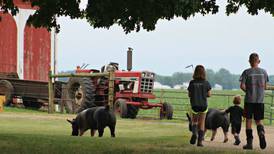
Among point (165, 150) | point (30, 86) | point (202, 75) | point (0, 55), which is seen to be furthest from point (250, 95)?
point (0, 55)

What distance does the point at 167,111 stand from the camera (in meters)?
26.1

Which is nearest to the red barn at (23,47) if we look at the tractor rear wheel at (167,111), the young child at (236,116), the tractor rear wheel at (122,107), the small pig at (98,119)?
the tractor rear wheel at (122,107)

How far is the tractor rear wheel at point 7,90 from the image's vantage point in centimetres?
3234

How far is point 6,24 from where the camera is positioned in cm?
3534

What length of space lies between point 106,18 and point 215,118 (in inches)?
130

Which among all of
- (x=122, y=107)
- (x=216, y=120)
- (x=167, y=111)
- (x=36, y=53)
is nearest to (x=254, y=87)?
(x=216, y=120)

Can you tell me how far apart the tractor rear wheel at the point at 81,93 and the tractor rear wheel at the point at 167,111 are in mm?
2779

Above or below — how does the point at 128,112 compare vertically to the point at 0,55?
below

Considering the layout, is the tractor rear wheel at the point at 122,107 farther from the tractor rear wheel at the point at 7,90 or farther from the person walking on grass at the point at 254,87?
the person walking on grass at the point at 254,87

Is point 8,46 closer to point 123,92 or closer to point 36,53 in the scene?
point 36,53

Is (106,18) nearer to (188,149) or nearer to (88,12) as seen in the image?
(88,12)

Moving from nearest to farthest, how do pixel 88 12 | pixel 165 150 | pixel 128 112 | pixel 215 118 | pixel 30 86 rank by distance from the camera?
pixel 165 150 < pixel 88 12 < pixel 215 118 < pixel 128 112 < pixel 30 86

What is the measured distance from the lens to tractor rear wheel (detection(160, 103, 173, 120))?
26062 mm

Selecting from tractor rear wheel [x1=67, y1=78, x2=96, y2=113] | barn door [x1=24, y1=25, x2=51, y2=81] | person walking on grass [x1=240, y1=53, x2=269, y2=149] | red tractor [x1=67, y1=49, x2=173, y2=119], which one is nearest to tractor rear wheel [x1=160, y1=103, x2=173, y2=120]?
red tractor [x1=67, y1=49, x2=173, y2=119]
